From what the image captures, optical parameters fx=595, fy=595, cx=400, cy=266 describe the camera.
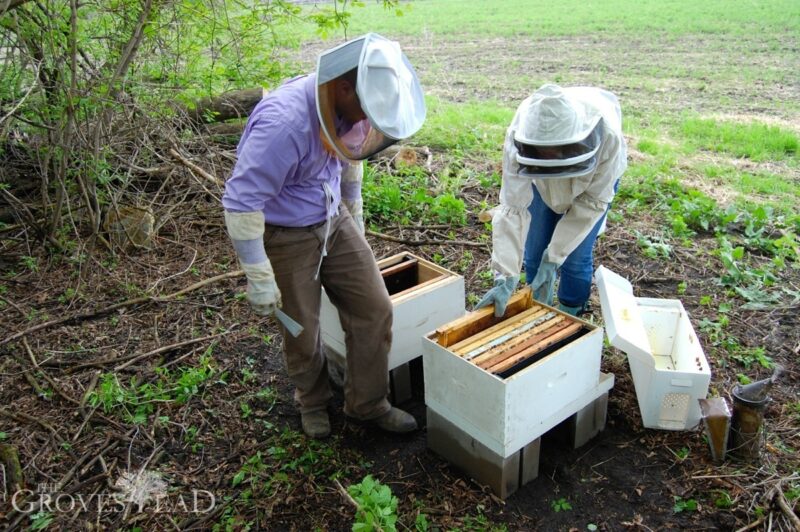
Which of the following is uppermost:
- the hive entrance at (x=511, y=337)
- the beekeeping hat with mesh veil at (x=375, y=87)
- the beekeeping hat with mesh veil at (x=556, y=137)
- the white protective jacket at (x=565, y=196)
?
the beekeeping hat with mesh veil at (x=375, y=87)

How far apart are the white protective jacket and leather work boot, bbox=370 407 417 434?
2.71ft

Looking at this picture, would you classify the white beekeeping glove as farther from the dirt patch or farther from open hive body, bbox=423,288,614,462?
the dirt patch

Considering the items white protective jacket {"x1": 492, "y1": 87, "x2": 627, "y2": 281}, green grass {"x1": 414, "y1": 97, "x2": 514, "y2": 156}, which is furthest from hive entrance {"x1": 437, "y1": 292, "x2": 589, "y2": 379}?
green grass {"x1": 414, "y1": 97, "x2": 514, "y2": 156}

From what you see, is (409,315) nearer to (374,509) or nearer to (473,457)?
(473,457)

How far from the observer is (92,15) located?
4.16 metres

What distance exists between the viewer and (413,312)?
290 centimetres

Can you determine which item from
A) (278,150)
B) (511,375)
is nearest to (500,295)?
(511,375)

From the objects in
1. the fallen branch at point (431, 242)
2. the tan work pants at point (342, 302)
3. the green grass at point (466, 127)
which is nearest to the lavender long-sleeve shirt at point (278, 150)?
the tan work pants at point (342, 302)

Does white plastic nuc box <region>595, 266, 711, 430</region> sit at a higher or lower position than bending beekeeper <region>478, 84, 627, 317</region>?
lower

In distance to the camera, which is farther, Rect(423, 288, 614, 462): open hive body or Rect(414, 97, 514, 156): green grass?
Rect(414, 97, 514, 156): green grass

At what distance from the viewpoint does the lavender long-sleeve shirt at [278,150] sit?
7.00 ft

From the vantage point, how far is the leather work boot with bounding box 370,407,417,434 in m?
2.82

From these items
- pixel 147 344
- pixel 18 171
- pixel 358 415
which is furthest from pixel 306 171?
pixel 18 171

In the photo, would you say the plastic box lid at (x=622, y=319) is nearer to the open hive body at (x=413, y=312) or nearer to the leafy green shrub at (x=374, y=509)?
the open hive body at (x=413, y=312)
